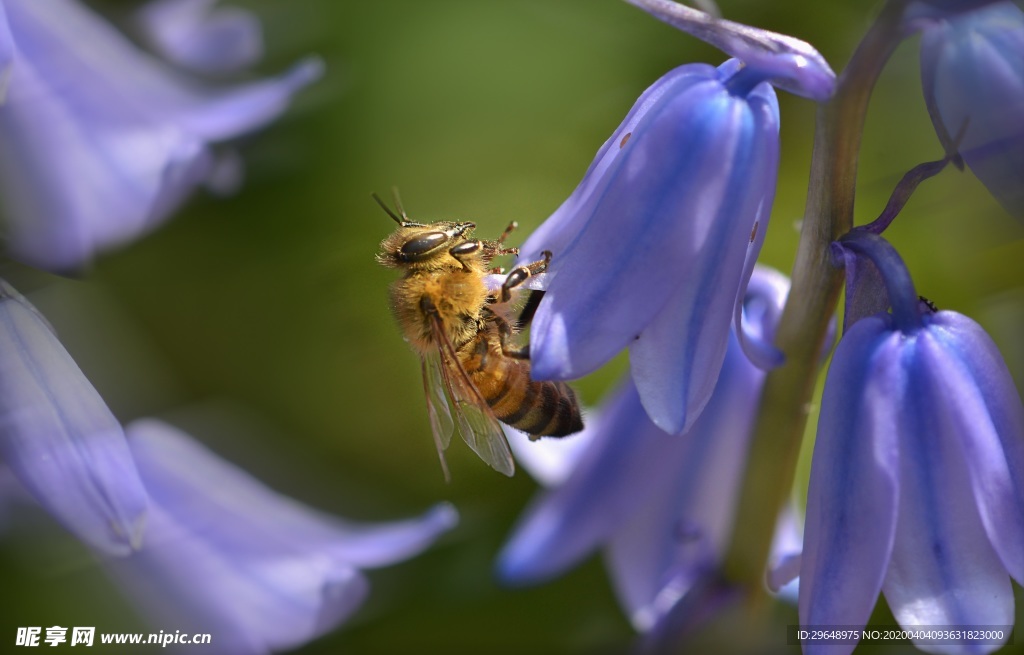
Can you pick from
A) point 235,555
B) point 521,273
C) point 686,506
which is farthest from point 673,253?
point 235,555

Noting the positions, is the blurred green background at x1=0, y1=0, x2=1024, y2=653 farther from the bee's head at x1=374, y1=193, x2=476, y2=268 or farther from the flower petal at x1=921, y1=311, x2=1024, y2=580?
the flower petal at x1=921, y1=311, x2=1024, y2=580

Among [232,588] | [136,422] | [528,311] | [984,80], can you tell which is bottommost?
[232,588]

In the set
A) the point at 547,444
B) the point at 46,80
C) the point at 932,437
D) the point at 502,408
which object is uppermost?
the point at 46,80

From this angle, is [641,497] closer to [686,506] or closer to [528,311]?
[686,506]

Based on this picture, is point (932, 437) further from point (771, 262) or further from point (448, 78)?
point (448, 78)

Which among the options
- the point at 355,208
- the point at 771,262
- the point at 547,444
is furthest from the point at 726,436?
the point at 355,208

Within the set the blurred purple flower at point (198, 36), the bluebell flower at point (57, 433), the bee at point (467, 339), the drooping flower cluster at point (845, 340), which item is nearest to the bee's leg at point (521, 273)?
the bee at point (467, 339)

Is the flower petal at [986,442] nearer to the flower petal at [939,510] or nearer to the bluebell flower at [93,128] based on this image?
the flower petal at [939,510]
